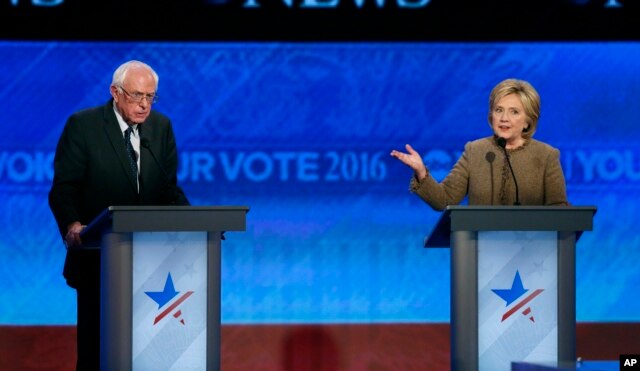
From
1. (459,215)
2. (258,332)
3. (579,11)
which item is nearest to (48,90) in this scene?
(258,332)

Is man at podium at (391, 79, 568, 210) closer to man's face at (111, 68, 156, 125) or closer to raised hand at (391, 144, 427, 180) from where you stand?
raised hand at (391, 144, 427, 180)

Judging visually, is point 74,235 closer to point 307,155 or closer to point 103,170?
point 103,170

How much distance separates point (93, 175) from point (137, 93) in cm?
31

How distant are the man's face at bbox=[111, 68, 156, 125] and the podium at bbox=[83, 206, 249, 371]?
568mm

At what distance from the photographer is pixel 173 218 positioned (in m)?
3.46

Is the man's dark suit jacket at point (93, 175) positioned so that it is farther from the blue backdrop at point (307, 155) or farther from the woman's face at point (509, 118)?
the blue backdrop at point (307, 155)

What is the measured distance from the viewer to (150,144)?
407 centimetres

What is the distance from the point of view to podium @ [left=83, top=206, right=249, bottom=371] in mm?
3449

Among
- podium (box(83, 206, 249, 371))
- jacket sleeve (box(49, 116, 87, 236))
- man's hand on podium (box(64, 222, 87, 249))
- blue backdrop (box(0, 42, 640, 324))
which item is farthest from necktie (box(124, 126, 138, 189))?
blue backdrop (box(0, 42, 640, 324))

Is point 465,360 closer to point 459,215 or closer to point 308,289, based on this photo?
point 459,215

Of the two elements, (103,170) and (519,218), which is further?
(103,170)

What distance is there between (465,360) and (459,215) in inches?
16.1

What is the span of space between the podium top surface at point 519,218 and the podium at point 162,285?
0.62 metres

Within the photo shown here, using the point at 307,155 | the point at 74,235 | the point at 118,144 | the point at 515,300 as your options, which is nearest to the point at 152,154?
the point at 118,144
